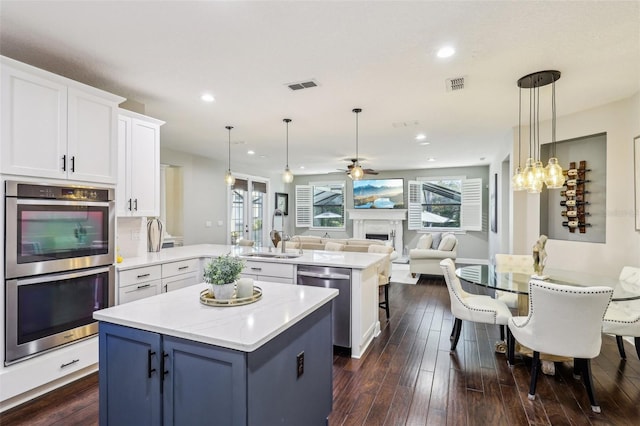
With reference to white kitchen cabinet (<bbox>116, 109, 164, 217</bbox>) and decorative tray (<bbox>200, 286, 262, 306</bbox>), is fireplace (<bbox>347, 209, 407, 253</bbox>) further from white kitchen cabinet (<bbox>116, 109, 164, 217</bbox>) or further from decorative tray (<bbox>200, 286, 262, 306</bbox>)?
decorative tray (<bbox>200, 286, 262, 306</bbox>)

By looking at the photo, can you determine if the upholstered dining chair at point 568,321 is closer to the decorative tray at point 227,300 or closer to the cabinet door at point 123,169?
the decorative tray at point 227,300

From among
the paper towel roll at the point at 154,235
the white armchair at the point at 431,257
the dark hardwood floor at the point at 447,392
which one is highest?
the paper towel roll at the point at 154,235

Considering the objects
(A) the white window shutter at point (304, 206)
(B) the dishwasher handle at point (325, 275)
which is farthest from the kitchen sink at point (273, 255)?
(A) the white window shutter at point (304, 206)

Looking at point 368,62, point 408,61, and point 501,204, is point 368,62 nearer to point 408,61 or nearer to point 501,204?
point 408,61

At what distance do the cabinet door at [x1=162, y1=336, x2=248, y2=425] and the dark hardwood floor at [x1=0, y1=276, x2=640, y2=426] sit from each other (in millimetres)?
1147

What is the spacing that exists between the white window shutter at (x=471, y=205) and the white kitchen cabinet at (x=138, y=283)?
26.7 feet

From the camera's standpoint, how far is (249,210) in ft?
29.6

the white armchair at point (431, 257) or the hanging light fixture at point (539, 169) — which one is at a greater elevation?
the hanging light fixture at point (539, 169)

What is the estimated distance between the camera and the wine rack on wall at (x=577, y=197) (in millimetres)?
4293

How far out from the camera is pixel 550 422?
2199mm

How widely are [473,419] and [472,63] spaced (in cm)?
281

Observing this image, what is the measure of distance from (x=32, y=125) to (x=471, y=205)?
9.23m

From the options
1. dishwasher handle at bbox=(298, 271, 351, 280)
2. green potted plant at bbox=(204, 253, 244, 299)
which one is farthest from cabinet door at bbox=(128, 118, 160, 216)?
green potted plant at bbox=(204, 253, 244, 299)

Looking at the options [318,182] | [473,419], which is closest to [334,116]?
[473,419]
